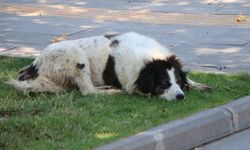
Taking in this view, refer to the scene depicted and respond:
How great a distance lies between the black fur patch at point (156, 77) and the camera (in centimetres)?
712

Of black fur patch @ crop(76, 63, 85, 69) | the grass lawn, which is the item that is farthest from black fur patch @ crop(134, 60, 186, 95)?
black fur patch @ crop(76, 63, 85, 69)

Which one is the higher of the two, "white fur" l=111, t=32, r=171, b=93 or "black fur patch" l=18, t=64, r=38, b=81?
"white fur" l=111, t=32, r=171, b=93

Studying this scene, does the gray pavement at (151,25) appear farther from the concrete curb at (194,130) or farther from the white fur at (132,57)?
the concrete curb at (194,130)

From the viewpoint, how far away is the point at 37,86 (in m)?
7.50

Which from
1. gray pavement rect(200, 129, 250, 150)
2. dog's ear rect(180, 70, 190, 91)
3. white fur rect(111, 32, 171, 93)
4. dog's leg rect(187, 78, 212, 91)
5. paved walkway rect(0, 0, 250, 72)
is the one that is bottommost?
paved walkway rect(0, 0, 250, 72)

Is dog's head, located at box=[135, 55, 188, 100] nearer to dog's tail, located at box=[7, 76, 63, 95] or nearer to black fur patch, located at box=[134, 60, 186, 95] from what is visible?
black fur patch, located at box=[134, 60, 186, 95]

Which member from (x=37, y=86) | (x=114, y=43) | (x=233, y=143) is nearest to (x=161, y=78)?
(x=114, y=43)

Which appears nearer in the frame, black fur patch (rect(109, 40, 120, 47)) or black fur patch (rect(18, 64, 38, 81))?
black fur patch (rect(109, 40, 120, 47))

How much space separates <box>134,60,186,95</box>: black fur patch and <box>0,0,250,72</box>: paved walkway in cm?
146

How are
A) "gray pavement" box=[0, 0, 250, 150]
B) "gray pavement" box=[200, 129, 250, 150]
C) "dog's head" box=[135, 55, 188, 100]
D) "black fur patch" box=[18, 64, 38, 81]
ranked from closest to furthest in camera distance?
1. "gray pavement" box=[200, 129, 250, 150]
2. "dog's head" box=[135, 55, 188, 100]
3. "black fur patch" box=[18, 64, 38, 81]
4. "gray pavement" box=[0, 0, 250, 150]

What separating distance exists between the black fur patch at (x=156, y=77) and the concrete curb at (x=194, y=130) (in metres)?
0.64

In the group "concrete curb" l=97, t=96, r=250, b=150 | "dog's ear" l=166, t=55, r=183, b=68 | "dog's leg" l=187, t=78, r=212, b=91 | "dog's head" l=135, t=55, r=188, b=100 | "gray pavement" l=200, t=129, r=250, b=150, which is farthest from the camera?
"dog's leg" l=187, t=78, r=212, b=91

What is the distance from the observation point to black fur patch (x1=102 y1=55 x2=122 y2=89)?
748 centimetres

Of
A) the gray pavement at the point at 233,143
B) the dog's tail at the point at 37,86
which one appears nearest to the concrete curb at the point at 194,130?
the gray pavement at the point at 233,143
